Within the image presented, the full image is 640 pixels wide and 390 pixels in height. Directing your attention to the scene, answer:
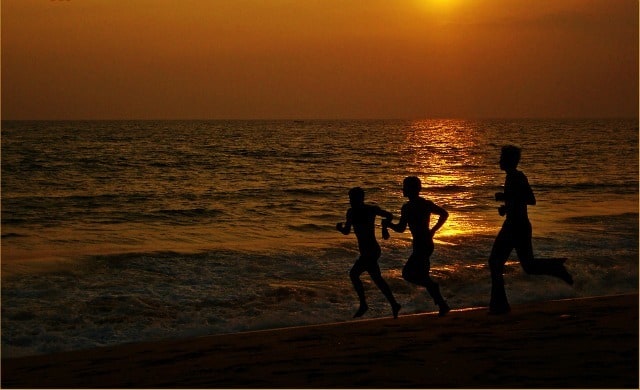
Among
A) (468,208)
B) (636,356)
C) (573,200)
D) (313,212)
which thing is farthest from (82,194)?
(636,356)

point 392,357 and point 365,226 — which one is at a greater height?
point 365,226

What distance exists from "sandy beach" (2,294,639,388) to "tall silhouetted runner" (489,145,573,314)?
1.72ft

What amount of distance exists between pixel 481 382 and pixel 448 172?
1482 inches

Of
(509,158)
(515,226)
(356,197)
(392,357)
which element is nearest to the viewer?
(392,357)

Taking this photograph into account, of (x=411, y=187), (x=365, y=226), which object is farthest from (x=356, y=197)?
(x=411, y=187)

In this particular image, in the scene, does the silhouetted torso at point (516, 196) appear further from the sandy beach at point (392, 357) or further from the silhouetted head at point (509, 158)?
the sandy beach at point (392, 357)

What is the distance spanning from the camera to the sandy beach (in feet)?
23.3

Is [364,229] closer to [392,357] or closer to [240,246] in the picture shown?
[392,357]

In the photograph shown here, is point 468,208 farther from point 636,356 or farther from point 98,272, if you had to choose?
point 636,356

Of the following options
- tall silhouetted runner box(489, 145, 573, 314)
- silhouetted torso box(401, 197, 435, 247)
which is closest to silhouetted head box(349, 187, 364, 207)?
silhouetted torso box(401, 197, 435, 247)

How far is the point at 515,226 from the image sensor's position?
9.62 metres

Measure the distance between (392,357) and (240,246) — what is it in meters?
10.9

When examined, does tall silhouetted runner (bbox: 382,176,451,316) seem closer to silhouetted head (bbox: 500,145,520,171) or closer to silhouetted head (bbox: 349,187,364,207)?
silhouetted head (bbox: 349,187,364,207)

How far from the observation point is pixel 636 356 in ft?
24.3
